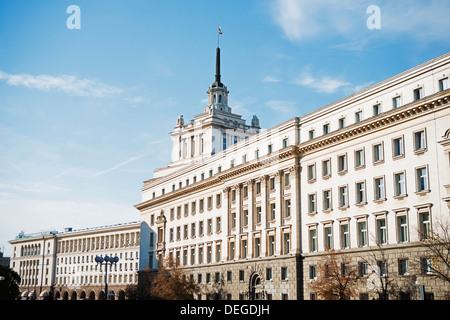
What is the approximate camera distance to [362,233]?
178ft

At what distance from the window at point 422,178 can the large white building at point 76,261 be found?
246ft

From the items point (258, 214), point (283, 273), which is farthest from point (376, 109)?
point (258, 214)

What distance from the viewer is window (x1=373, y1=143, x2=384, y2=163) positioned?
53406mm

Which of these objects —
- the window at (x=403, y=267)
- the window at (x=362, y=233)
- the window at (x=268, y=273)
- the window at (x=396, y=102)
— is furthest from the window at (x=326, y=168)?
the window at (x=403, y=267)

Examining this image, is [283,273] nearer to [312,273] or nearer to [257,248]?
[312,273]

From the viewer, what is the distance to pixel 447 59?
47.2 metres

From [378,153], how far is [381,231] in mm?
7489

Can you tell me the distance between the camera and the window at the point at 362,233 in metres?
53.8

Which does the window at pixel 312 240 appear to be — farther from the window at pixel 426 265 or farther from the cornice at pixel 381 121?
the window at pixel 426 265

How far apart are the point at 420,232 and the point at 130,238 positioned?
296 feet

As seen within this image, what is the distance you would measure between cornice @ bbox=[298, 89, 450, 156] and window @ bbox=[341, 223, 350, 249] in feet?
29.0
